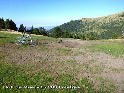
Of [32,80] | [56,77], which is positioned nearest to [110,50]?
[56,77]

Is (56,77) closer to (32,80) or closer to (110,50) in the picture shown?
(32,80)

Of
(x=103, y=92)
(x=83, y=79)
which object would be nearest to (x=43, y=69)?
(x=83, y=79)

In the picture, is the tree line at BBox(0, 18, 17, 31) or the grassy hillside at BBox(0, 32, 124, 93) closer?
the grassy hillside at BBox(0, 32, 124, 93)

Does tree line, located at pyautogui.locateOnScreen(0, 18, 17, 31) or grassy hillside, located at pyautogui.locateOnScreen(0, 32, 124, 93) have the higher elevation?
tree line, located at pyautogui.locateOnScreen(0, 18, 17, 31)

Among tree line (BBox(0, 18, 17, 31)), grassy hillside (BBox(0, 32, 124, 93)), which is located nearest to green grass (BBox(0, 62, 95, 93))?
grassy hillside (BBox(0, 32, 124, 93))

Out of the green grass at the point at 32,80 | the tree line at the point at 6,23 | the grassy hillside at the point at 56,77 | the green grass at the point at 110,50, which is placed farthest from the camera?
the tree line at the point at 6,23

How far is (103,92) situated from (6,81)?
32.6 ft

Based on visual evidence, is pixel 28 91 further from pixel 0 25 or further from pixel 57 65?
pixel 0 25

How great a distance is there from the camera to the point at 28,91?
46.5 feet

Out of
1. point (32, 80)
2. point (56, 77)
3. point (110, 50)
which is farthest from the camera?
point (110, 50)

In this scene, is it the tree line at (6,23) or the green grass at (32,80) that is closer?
the green grass at (32,80)

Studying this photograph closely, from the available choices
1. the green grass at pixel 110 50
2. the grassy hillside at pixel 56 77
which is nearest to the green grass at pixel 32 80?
the grassy hillside at pixel 56 77

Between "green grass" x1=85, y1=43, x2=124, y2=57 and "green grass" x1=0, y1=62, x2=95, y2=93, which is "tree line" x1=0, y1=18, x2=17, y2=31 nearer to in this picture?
"green grass" x1=85, y1=43, x2=124, y2=57

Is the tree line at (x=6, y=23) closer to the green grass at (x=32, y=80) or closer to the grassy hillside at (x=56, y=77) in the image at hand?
the grassy hillside at (x=56, y=77)
